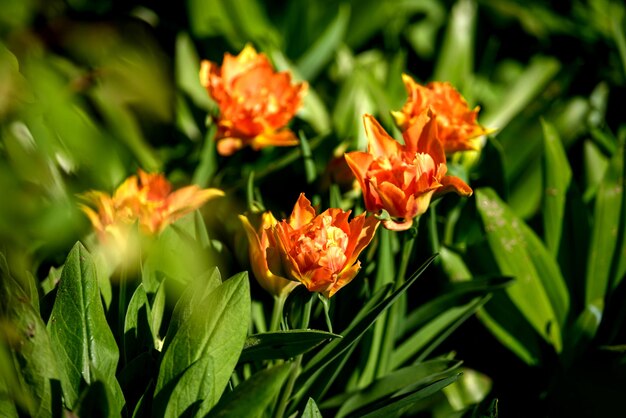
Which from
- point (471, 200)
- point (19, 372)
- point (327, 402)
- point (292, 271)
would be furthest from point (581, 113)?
point (19, 372)

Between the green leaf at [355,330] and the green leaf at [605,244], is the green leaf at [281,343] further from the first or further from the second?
the green leaf at [605,244]

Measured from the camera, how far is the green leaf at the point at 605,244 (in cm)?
126

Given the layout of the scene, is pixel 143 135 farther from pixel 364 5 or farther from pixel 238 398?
pixel 238 398

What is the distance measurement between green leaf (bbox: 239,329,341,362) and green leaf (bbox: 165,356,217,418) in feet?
0.27

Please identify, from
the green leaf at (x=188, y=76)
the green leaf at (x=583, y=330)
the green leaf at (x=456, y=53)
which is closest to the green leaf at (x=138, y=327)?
the green leaf at (x=583, y=330)

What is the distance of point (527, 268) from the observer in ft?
4.00

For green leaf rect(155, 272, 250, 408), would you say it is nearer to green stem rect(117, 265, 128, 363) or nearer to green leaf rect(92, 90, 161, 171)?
green stem rect(117, 265, 128, 363)

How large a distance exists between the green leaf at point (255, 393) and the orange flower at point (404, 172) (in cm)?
24

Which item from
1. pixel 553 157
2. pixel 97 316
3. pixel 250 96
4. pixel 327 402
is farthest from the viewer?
pixel 553 157

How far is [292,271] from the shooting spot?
2.69 feet

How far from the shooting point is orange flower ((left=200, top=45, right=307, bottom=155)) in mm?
1162

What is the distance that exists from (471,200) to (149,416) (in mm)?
648

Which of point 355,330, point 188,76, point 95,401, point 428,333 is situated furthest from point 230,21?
point 95,401

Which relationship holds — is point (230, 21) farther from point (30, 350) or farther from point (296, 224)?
point (30, 350)
